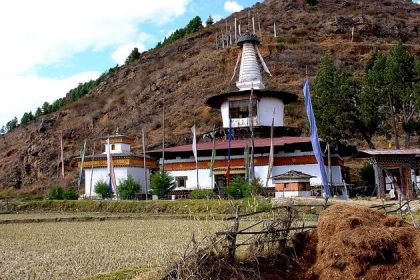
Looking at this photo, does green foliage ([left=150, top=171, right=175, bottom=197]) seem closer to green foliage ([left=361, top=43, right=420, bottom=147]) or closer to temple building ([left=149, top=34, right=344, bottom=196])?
temple building ([left=149, top=34, right=344, bottom=196])

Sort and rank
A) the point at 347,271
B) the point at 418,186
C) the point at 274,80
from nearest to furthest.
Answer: the point at 347,271, the point at 418,186, the point at 274,80

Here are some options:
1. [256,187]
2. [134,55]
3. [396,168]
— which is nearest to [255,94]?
[256,187]

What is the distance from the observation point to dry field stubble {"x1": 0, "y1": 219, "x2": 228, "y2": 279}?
42.2 feet

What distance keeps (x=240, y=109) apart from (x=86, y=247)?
98.8 ft

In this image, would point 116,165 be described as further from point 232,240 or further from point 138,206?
point 232,240

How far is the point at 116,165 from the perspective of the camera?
45.5 meters

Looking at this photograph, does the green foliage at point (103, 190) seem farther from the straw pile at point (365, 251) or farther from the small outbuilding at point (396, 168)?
the straw pile at point (365, 251)

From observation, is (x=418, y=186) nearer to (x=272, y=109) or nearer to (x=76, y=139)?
(x=272, y=109)

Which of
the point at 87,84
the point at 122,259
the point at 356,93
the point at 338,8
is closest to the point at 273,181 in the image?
the point at 356,93

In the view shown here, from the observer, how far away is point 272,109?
152 ft

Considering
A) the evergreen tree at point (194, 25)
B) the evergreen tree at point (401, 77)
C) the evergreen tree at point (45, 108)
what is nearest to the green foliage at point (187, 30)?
the evergreen tree at point (194, 25)

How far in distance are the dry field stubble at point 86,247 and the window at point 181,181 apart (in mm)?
15690

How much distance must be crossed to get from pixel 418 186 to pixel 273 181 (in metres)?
10.5

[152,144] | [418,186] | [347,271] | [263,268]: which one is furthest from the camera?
[152,144]
